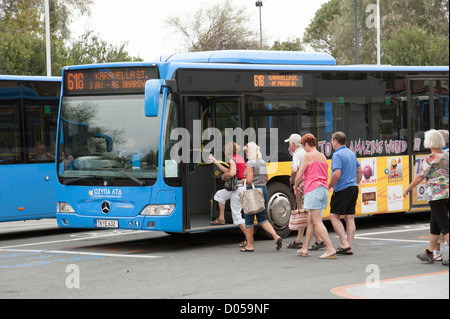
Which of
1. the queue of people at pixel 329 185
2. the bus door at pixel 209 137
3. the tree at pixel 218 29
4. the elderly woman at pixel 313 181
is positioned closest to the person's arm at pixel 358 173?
the queue of people at pixel 329 185

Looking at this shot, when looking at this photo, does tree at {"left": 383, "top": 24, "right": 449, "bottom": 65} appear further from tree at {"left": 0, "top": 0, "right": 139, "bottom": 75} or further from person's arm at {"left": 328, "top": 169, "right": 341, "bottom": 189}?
person's arm at {"left": 328, "top": 169, "right": 341, "bottom": 189}

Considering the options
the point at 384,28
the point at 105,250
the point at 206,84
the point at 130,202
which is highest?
the point at 384,28

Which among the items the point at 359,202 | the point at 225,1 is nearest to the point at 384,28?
the point at 225,1

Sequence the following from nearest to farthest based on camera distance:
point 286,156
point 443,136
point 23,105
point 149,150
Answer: point 443,136 < point 149,150 < point 286,156 < point 23,105

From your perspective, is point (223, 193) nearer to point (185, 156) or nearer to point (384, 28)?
point (185, 156)

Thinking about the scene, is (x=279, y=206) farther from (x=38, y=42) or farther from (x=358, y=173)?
(x=38, y=42)

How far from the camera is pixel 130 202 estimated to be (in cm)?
1245

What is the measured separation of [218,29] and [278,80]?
131 feet

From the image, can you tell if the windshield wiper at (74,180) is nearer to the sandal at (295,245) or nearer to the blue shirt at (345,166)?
the sandal at (295,245)

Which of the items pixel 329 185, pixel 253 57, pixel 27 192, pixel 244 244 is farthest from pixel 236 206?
pixel 27 192

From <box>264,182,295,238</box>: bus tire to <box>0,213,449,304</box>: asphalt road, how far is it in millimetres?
286

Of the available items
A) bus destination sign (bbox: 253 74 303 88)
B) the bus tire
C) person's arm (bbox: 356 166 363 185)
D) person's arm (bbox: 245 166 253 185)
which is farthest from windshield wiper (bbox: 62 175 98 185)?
person's arm (bbox: 356 166 363 185)

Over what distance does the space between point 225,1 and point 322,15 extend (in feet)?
89.8

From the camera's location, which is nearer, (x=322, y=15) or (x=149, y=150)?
(x=149, y=150)
